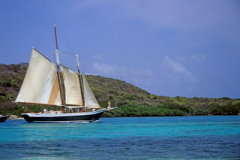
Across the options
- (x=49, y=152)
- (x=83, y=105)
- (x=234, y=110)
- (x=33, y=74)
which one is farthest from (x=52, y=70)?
(x=234, y=110)

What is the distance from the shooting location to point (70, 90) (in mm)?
50625

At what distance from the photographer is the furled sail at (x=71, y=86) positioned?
50.2 metres

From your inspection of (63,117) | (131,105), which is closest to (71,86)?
(63,117)

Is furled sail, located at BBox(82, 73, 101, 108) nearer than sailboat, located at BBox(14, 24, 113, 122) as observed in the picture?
No

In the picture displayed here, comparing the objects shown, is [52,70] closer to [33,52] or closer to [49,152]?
[33,52]

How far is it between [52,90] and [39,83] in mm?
2215

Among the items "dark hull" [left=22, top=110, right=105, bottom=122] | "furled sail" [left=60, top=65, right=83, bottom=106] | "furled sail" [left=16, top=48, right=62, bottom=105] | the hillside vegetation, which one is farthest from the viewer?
the hillside vegetation

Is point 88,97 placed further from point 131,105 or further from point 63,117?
point 131,105

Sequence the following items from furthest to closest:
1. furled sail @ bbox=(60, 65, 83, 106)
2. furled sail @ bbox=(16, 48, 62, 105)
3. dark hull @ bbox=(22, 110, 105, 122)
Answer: dark hull @ bbox=(22, 110, 105, 122)
furled sail @ bbox=(60, 65, 83, 106)
furled sail @ bbox=(16, 48, 62, 105)

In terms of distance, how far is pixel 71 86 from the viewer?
1989 inches

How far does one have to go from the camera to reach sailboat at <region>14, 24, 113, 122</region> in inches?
1934

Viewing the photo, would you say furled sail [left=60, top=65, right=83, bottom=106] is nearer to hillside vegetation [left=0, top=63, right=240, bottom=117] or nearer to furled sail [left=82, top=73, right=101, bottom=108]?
furled sail [left=82, top=73, right=101, bottom=108]

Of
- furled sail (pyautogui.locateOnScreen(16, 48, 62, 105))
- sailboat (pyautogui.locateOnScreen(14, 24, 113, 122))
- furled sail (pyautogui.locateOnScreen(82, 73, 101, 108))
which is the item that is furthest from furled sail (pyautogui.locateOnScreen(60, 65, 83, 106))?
furled sail (pyautogui.locateOnScreen(16, 48, 62, 105))

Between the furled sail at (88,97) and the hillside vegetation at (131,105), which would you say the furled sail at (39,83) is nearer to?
the furled sail at (88,97)
